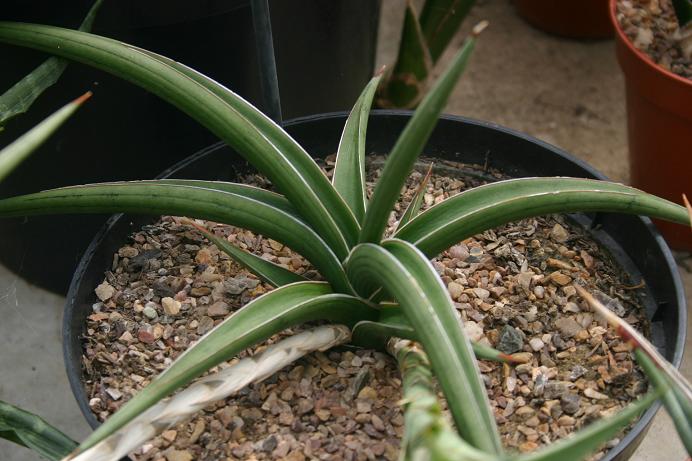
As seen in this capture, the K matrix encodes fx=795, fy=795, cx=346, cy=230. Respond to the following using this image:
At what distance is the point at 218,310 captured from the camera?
1.02 m

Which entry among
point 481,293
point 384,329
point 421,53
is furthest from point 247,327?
point 421,53

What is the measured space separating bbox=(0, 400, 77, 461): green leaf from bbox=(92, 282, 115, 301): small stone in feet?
0.78

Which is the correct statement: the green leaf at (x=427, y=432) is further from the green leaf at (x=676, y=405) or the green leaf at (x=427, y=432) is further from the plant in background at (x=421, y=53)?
the plant in background at (x=421, y=53)

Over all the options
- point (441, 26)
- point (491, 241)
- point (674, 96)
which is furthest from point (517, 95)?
point (491, 241)

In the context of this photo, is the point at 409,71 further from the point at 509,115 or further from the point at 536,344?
the point at 536,344

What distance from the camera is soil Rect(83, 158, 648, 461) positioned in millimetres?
896

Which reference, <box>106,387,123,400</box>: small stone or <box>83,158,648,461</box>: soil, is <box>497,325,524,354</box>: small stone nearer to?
<box>83,158,648,461</box>: soil

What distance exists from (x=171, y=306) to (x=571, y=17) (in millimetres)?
1433

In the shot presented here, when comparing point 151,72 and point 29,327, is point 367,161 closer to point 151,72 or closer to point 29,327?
point 151,72

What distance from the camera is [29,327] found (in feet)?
5.12

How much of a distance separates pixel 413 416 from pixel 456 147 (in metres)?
0.63

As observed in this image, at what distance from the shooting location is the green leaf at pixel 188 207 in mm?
861

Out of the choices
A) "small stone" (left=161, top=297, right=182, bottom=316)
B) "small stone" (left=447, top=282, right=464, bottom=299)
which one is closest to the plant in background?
"small stone" (left=447, top=282, right=464, bottom=299)

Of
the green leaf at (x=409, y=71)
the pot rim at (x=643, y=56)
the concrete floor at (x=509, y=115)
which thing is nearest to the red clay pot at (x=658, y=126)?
the pot rim at (x=643, y=56)
